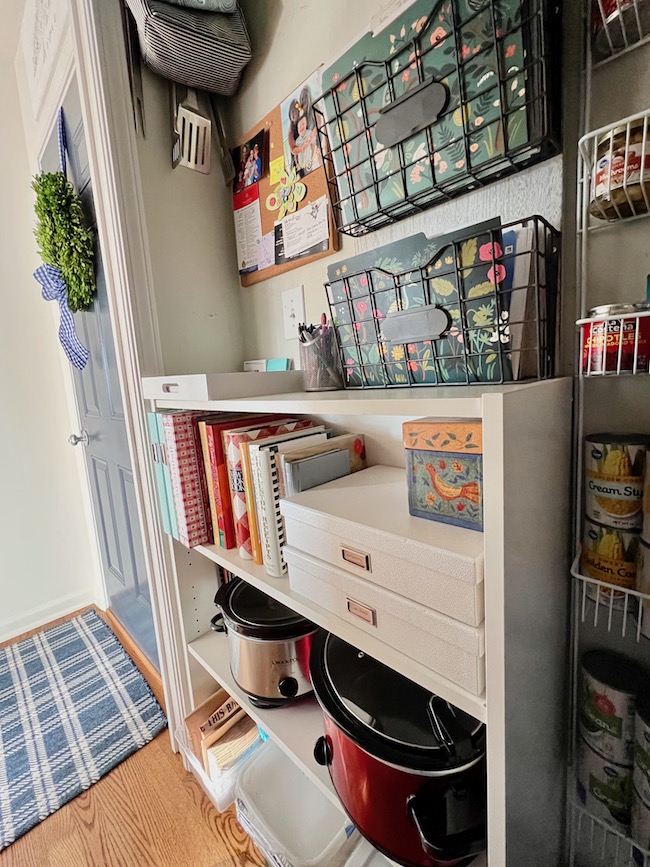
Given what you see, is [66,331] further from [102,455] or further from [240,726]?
[240,726]

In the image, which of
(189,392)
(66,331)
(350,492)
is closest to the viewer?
(350,492)

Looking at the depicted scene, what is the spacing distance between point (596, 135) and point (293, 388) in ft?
2.16

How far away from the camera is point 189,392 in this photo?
0.87 meters

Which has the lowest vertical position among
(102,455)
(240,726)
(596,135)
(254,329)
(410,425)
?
(240,726)

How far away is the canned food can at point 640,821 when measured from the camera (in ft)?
1.86

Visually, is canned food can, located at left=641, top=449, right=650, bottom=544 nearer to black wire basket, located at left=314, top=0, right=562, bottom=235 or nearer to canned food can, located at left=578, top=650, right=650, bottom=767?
canned food can, located at left=578, top=650, right=650, bottom=767

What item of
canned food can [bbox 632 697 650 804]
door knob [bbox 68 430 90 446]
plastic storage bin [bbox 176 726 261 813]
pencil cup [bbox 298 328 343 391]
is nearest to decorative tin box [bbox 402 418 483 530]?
pencil cup [bbox 298 328 343 391]

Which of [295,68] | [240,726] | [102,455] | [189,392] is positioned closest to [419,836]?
[240,726]

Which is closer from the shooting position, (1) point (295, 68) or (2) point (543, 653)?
(2) point (543, 653)

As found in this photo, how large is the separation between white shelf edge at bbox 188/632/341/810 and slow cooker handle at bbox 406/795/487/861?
0.22 metres

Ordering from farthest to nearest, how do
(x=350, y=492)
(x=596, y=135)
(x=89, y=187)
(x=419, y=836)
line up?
(x=89, y=187) → (x=350, y=492) → (x=419, y=836) → (x=596, y=135)

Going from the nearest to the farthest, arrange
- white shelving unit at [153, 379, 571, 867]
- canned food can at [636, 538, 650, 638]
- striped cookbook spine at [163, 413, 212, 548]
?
white shelving unit at [153, 379, 571, 867], canned food can at [636, 538, 650, 638], striped cookbook spine at [163, 413, 212, 548]

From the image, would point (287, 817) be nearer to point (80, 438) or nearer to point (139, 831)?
point (139, 831)

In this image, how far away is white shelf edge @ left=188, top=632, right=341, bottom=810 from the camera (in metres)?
0.79
